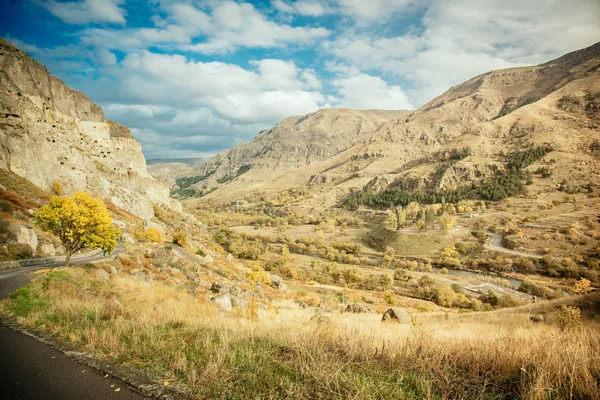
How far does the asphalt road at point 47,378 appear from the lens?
13.1ft

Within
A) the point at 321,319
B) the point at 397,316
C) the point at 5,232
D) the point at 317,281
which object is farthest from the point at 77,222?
the point at 317,281

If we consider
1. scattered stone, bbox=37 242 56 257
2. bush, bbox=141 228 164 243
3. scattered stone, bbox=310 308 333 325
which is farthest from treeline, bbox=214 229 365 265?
scattered stone, bbox=310 308 333 325

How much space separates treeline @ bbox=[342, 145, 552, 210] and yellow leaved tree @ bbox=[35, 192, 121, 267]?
15860cm

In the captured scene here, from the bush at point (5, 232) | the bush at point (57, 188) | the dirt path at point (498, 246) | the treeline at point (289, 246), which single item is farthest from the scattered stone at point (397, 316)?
the dirt path at point (498, 246)

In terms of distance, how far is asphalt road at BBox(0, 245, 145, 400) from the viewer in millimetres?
3988

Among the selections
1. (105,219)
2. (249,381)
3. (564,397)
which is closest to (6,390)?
(249,381)

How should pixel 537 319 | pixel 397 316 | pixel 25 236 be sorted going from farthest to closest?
pixel 25 236 < pixel 397 316 < pixel 537 319

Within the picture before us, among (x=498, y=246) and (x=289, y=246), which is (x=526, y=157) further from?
(x=289, y=246)

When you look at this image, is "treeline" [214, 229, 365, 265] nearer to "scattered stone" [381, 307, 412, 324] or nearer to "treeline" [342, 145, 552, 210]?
"scattered stone" [381, 307, 412, 324]

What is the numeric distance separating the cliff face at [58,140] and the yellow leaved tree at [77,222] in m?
33.0

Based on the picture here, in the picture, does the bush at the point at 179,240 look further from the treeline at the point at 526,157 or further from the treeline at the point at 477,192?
the treeline at the point at 526,157

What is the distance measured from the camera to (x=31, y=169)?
41.2 meters

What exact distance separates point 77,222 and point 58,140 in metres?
45.0

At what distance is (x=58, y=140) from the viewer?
48.6m
